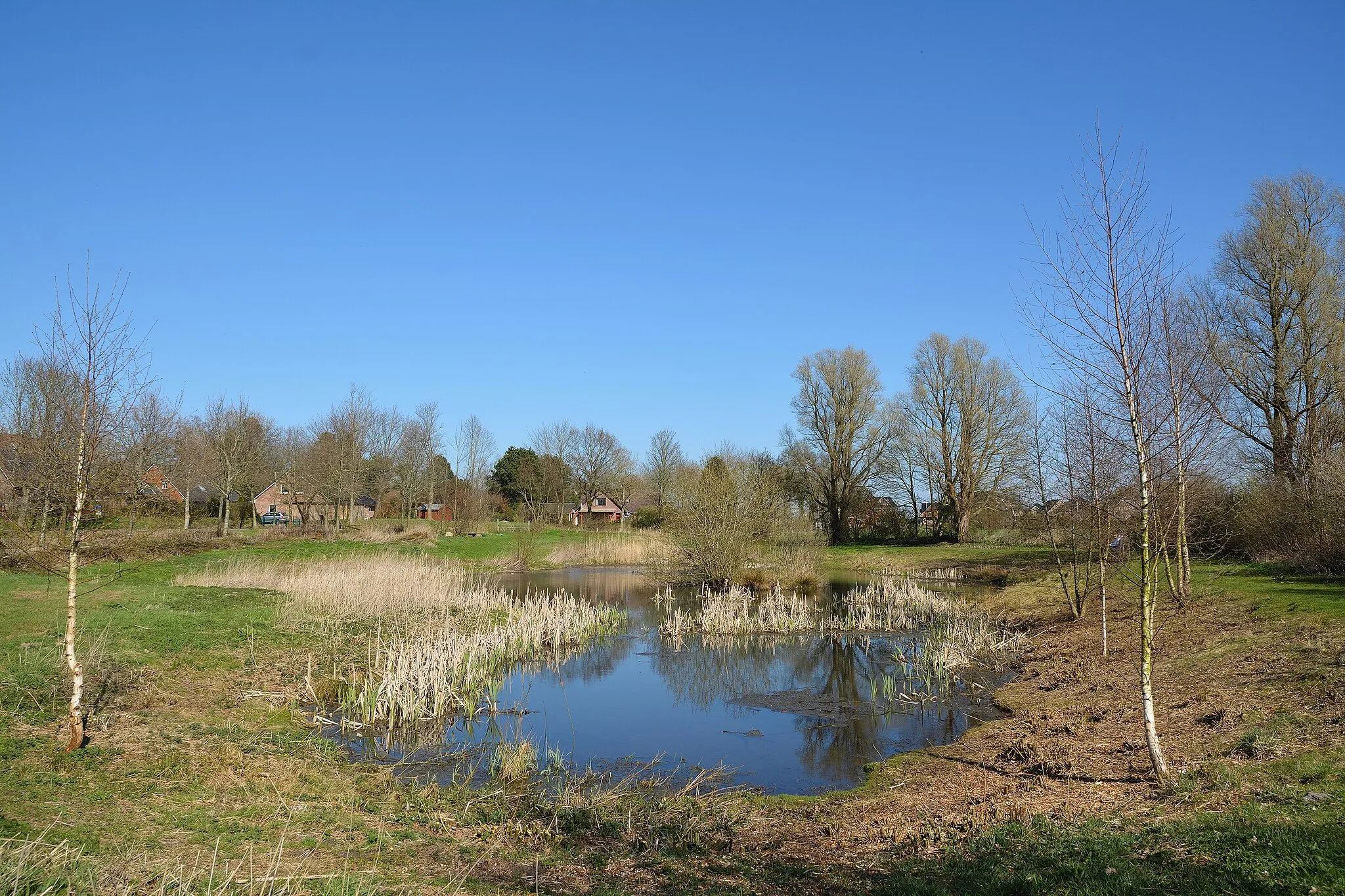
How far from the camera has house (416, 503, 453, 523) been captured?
54.0 metres

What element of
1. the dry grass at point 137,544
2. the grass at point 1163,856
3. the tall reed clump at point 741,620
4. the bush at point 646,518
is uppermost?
the bush at point 646,518

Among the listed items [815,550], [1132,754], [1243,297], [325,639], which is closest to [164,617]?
[325,639]

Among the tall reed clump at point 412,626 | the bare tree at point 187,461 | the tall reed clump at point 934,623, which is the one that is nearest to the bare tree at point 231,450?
the bare tree at point 187,461

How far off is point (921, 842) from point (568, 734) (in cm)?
663

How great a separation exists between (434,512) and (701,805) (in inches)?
2716

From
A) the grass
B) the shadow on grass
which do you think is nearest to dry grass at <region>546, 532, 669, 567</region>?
the shadow on grass

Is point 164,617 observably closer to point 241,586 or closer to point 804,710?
point 241,586

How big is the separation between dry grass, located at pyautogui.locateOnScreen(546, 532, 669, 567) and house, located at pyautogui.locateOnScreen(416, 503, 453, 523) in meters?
13.9

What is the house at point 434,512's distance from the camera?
54.0 meters

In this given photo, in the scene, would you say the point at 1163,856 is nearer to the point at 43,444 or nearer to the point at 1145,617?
the point at 1145,617

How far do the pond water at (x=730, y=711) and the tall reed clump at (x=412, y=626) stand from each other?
59 centimetres

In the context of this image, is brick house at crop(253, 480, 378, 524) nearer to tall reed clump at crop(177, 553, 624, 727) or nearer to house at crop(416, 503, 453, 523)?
house at crop(416, 503, 453, 523)

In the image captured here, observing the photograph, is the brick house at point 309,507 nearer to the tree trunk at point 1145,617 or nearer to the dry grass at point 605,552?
the dry grass at point 605,552

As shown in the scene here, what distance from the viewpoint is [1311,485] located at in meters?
20.0
